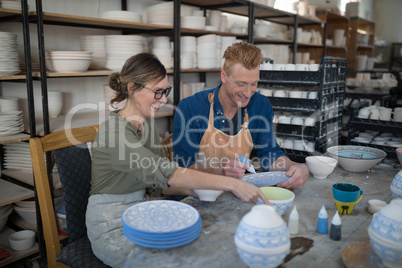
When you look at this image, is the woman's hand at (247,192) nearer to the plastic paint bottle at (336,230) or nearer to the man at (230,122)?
the plastic paint bottle at (336,230)

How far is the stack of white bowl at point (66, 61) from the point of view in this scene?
2438mm

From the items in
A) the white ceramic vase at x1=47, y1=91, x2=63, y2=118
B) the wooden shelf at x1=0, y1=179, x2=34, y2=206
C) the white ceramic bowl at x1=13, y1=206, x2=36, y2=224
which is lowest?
the white ceramic bowl at x1=13, y1=206, x2=36, y2=224

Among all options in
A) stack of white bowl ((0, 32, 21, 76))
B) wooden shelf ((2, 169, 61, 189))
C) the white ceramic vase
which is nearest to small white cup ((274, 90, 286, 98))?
the white ceramic vase

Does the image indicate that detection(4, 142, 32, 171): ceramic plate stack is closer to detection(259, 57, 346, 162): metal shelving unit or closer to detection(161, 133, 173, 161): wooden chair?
detection(161, 133, 173, 161): wooden chair

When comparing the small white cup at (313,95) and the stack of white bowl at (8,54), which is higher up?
the stack of white bowl at (8,54)

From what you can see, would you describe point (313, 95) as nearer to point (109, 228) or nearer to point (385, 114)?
point (385, 114)

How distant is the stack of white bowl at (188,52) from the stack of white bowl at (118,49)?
642mm

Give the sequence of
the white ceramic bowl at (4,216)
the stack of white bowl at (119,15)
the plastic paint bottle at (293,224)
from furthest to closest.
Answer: the stack of white bowl at (119,15), the white ceramic bowl at (4,216), the plastic paint bottle at (293,224)

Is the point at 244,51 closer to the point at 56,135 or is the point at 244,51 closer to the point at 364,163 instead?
the point at 364,163

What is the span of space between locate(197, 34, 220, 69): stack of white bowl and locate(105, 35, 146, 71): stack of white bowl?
87cm

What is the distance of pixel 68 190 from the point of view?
5.62 feet

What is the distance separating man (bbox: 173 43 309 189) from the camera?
2.03m

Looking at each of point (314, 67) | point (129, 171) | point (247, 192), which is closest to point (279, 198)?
point (247, 192)

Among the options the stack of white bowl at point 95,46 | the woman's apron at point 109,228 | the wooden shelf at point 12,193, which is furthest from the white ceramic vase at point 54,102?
the woman's apron at point 109,228
